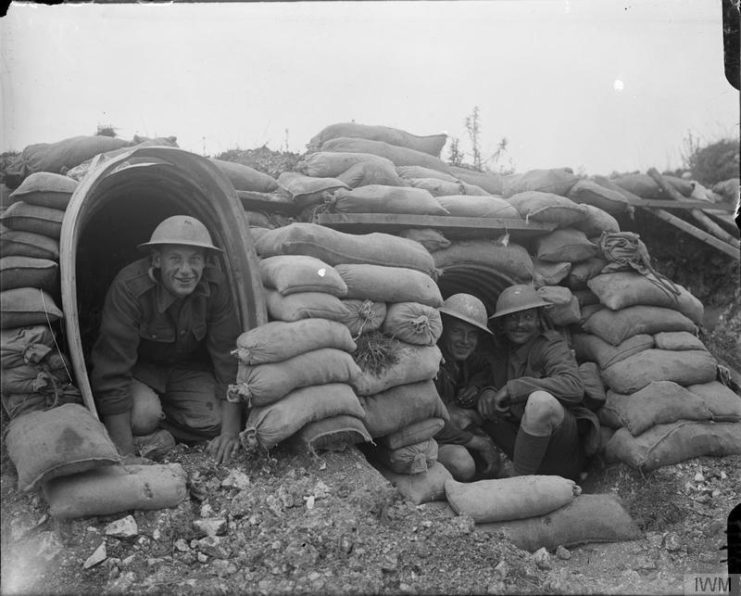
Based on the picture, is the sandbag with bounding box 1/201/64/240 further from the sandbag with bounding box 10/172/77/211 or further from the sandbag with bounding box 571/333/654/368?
the sandbag with bounding box 571/333/654/368

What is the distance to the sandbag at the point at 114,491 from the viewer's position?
3.32 m

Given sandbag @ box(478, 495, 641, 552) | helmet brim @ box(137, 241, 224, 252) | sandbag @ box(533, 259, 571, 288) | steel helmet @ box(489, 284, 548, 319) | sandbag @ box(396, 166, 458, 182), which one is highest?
sandbag @ box(396, 166, 458, 182)

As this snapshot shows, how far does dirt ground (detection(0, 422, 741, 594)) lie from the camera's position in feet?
10.4

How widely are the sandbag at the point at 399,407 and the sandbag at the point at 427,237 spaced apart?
52.6 inches

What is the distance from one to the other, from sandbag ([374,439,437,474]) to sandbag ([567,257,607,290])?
2419 mm

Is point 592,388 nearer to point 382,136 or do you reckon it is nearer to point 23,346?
point 382,136

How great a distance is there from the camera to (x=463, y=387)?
571cm

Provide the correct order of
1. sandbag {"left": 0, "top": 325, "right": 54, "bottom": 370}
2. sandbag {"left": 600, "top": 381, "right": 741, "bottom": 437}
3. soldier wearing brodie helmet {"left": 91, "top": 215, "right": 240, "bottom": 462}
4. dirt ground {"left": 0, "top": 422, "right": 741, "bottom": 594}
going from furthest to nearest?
sandbag {"left": 600, "top": 381, "right": 741, "bottom": 437} < soldier wearing brodie helmet {"left": 91, "top": 215, "right": 240, "bottom": 462} < sandbag {"left": 0, "top": 325, "right": 54, "bottom": 370} < dirt ground {"left": 0, "top": 422, "right": 741, "bottom": 594}

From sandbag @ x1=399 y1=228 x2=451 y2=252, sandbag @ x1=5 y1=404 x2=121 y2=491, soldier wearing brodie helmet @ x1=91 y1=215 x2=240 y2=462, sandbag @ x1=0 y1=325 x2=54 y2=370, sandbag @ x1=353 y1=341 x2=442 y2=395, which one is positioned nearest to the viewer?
sandbag @ x1=5 y1=404 x2=121 y2=491

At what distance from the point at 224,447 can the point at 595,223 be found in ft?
13.3

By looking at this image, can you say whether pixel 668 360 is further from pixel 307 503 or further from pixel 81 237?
pixel 81 237

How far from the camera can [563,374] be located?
17.3 feet

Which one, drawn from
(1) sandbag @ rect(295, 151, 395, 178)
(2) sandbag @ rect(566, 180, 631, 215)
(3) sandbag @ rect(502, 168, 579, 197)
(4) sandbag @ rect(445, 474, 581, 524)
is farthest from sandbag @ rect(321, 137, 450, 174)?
(4) sandbag @ rect(445, 474, 581, 524)

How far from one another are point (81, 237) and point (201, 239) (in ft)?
3.66
